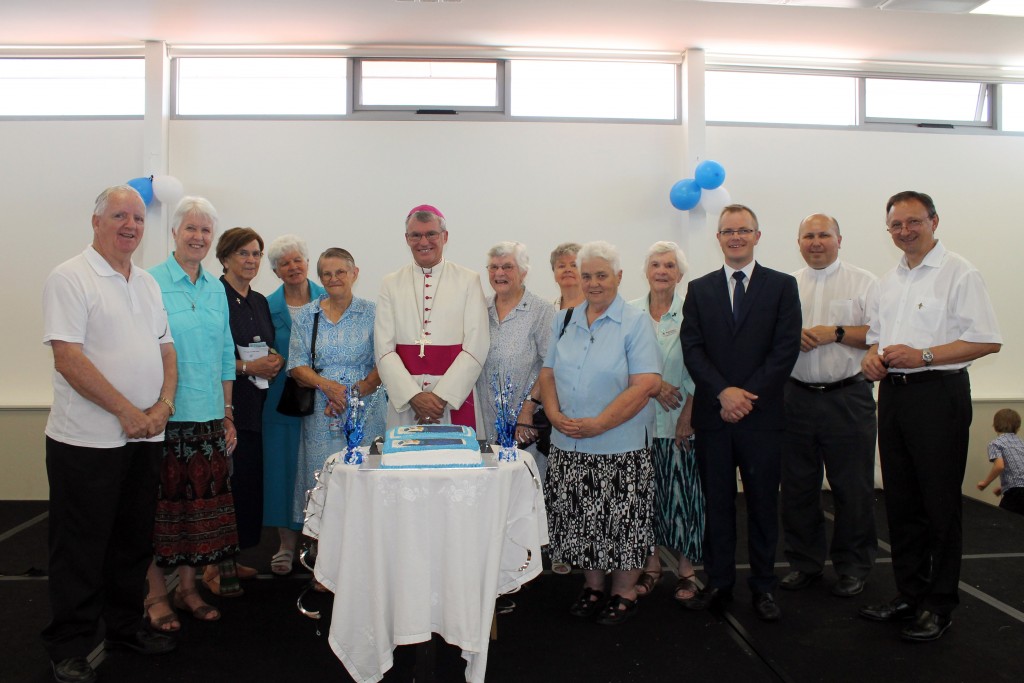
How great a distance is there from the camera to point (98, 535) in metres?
2.53

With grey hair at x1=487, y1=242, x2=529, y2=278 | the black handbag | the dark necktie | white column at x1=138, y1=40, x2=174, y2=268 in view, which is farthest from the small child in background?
white column at x1=138, y1=40, x2=174, y2=268

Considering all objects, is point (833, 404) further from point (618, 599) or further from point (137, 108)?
point (137, 108)

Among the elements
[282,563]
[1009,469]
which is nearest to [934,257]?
[1009,469]

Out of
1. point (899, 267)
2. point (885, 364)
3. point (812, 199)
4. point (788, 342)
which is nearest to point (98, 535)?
point (788, 342)

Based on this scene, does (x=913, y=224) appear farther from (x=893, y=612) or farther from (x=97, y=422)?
(x=97, y=422)

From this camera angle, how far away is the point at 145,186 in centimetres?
540

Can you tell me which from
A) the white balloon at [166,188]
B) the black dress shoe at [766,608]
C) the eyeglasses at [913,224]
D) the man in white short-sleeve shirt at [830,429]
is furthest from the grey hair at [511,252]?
the white balloon at [166,188]

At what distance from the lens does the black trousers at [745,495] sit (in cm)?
305

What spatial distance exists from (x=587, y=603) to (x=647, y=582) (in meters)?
0.44

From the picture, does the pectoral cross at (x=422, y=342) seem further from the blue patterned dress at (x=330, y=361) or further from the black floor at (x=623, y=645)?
the black floor at (x=623, y=645)

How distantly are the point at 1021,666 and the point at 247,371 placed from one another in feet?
11.2

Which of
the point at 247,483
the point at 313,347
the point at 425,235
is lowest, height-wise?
the point at 247,483

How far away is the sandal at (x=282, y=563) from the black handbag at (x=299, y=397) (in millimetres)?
833

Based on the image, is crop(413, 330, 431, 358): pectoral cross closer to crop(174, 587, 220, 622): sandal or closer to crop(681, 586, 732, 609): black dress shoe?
crop(174, 587, 220, 622): sandal
